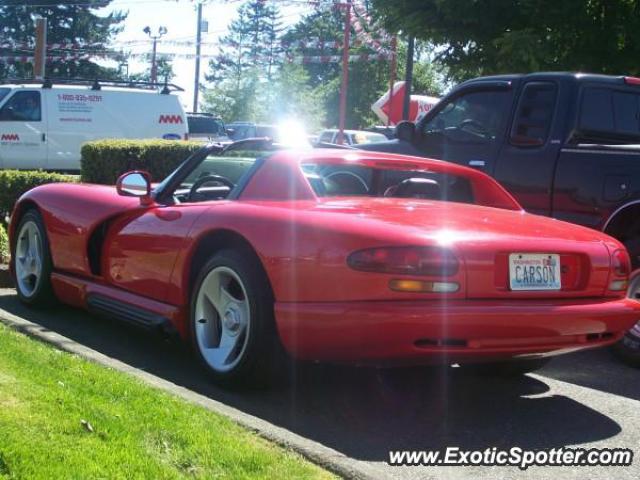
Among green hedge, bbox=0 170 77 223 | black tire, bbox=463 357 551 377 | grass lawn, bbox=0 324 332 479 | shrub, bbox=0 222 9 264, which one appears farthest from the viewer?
green hedge, bbox=0 170 77 223

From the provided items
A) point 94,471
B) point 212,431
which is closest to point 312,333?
point 212,431

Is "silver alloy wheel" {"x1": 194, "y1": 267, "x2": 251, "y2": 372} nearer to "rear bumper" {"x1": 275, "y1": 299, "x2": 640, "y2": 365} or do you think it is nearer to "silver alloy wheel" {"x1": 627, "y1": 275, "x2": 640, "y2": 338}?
"rear bumper" {"x1": 275, "y1": 299, "x2": 640, "y2": 365}

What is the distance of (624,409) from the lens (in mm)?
4750

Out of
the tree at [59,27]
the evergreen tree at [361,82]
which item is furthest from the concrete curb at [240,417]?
the tree at [59,27]

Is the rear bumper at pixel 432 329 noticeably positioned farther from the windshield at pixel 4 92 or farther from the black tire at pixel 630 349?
the windshield at pixel 4 92

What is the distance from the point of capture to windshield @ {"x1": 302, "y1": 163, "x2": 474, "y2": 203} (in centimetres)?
507

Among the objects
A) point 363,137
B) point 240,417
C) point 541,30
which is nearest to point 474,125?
point 240,417

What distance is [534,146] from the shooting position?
6.69 meters

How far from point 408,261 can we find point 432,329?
31 centimetres

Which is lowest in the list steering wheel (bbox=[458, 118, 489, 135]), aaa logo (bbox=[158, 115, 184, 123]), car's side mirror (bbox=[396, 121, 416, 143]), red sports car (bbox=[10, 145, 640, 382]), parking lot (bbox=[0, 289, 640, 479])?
parking lot (bbox=[0, 289, 640, 479])

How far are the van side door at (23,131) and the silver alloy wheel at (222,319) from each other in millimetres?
14860

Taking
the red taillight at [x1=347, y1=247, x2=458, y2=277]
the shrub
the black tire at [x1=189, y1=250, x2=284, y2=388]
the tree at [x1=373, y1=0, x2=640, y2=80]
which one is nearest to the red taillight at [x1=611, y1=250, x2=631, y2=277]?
the red taillight at [x1=347, y1=247, x2=458, y2=277]

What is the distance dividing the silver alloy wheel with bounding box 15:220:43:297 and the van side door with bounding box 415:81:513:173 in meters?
3.13

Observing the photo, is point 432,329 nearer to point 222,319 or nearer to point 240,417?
point 240,417
